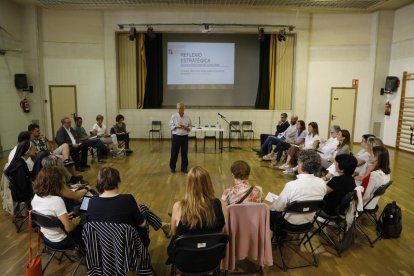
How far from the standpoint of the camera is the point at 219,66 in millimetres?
10742

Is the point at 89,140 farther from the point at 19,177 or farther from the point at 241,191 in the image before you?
the point at 241,191

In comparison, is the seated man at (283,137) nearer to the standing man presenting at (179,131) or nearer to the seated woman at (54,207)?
the standing man presenting at (179,131)

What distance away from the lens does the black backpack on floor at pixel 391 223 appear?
362 centimetres

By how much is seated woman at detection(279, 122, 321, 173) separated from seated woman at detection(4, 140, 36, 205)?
15.3 ft

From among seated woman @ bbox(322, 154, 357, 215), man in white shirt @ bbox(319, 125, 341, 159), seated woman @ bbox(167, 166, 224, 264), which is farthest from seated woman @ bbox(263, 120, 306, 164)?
seated woman @ bbox(167, 166, 224, 264)

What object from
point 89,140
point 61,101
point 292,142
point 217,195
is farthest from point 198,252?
point 61,101

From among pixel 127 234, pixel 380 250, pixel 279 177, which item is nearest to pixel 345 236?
pixel 380 250

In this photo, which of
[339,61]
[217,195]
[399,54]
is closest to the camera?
[217,195]

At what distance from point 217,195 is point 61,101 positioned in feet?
24.0

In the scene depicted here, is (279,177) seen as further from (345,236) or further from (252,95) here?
(252,95)

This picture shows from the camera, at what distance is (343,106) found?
1030 cm

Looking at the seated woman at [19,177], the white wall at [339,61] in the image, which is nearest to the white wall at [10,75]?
the seated woman at [19,177]

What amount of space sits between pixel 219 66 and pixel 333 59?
150 inches

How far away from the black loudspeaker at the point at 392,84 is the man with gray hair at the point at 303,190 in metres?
7.91
